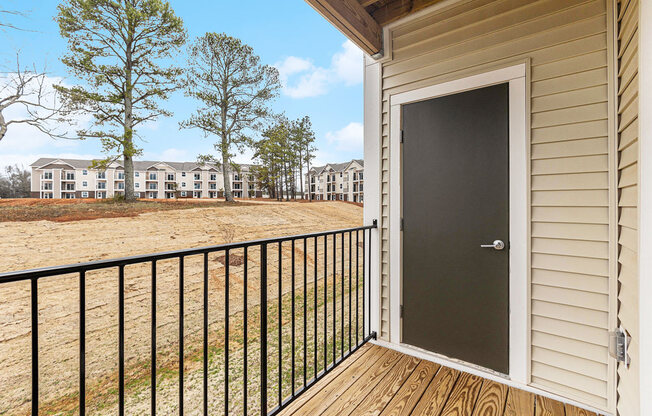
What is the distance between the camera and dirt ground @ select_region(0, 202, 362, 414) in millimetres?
2764

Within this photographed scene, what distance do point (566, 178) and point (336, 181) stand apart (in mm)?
3236

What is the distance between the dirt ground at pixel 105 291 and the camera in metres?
2.76

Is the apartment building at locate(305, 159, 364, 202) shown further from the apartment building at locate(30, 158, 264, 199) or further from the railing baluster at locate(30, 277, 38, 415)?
the railing baluster at locate(30, 277, 38, 415)

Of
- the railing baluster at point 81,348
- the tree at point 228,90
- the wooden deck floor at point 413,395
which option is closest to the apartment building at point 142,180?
the tree at point 228,90

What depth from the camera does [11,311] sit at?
2816mm

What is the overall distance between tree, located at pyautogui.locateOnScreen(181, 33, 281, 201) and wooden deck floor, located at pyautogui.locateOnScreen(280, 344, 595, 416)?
358 centimetres

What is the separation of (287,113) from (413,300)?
4447 millimetres

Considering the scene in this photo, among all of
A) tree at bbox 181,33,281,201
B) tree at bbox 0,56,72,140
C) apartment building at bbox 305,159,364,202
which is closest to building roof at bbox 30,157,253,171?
tree at bbox 0,56,72,140

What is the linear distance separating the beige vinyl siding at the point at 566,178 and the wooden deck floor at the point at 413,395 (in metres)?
0.20

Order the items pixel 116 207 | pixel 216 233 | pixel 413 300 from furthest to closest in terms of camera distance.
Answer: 1. pixel 216 233
2. pixel 116 207
3. pixel 413 300

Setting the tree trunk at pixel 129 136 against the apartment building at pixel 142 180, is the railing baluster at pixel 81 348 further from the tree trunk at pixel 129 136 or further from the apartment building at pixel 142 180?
the tree trunk at pixel 129 136

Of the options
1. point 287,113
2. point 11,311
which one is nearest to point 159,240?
point 11,311

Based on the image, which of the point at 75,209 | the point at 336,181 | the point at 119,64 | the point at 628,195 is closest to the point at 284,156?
the point at 336,181

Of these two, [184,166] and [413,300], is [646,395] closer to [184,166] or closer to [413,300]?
[413,300]
